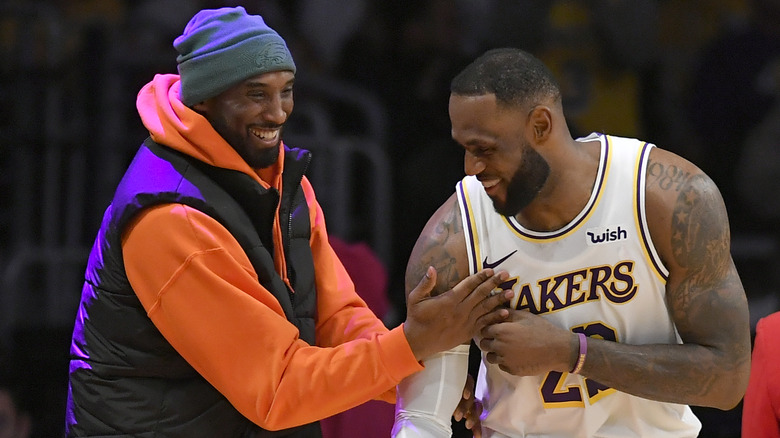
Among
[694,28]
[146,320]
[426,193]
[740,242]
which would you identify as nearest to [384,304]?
[426,193]

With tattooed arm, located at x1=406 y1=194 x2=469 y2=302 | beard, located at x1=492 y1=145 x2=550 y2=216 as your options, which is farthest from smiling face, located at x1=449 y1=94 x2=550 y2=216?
tattooed arm, located at x1=406 y1=194 x2=469 y2=302

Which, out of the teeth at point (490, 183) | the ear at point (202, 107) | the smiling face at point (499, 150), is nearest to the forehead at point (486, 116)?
the smiling face at point (499, 150)

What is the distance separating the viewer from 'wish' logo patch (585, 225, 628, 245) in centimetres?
224

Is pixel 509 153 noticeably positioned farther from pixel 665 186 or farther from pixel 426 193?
pixel 426 193

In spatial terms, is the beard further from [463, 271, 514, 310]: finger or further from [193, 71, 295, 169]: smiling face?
[193, 71, 295, 169]: smiling face

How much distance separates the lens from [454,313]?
222 centimetres

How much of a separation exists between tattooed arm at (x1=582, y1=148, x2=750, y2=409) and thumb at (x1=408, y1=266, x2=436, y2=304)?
1.24 ft

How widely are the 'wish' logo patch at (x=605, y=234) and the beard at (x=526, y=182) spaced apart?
6.1 inches

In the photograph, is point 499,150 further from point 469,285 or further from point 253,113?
point 253,113

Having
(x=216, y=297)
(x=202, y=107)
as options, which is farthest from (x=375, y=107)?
(x=216, y=297)

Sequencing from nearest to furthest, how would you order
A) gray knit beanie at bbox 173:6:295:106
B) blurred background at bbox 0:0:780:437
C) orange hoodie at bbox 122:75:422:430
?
orange hoodie at bbox 122:75:422:430 < gray knit beanie at bbox 173:6:295:106 < blurred background at bbox 0:0:780:437

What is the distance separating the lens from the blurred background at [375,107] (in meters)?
3.96

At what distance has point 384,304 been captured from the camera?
3.72 meters

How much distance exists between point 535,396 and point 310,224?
0.70 meters
